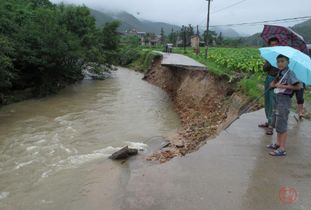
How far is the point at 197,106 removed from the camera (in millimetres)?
17422

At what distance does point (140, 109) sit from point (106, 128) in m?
5.04

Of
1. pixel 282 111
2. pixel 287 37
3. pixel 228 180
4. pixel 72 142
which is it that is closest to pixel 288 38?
pixel 287 37

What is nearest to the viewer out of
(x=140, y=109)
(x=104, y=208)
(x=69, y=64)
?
(x=104, y=208)

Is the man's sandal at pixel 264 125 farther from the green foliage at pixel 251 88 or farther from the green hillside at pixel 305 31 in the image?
the green hillside at pixel 305 31

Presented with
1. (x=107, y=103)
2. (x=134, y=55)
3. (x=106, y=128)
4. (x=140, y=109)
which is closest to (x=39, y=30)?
(x=107, y=103)

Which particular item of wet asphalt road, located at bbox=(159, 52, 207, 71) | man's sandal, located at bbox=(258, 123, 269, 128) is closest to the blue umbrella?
man's sandal, located at bbox=(258, 123, 269, 128)

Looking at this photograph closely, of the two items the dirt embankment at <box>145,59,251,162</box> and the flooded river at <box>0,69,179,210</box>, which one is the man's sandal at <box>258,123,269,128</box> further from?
the flooded river at <box>0,69,179,210</box>

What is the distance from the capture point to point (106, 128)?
14.0 meters

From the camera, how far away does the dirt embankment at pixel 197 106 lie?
31.7 feet

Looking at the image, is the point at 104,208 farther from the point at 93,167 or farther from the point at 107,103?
the point at 107,103

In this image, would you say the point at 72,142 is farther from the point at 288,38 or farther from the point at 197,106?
the point at 288,38

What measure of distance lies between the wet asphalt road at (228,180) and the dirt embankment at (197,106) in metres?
1.40

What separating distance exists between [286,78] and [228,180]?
2117mm

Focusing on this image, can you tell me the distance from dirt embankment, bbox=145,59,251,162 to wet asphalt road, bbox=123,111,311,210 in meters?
1.40
